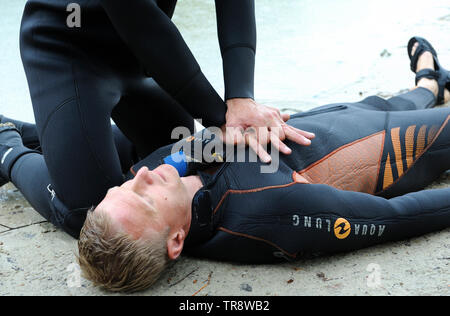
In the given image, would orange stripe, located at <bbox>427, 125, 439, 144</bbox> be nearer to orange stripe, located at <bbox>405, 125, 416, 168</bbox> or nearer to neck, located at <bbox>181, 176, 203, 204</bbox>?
orange stripe, located at <bbox>405, 125, 416, 168</bbox>

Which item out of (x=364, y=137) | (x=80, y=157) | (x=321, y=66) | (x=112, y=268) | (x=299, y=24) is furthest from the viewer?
(x=299, y=24)

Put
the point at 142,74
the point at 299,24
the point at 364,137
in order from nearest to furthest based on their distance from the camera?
the point at 364,137 → the point at 142,74 → the point at 299,24

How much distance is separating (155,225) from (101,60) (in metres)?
0.72

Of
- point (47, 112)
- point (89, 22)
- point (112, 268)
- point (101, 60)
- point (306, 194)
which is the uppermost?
point (89, 22)

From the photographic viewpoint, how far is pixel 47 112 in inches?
64.9

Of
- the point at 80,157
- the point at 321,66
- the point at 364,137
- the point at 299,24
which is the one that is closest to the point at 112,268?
the point at 80,157

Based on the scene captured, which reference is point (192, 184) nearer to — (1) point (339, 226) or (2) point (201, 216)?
(2) point (201, 216)

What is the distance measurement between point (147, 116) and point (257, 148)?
1.95 feet

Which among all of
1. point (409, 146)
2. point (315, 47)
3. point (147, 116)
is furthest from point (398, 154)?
point (315, 47)

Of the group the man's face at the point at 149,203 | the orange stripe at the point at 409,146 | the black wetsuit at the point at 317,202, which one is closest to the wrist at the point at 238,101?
the black wetsuit at the point at 317,202

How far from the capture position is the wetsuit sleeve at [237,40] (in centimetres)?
170

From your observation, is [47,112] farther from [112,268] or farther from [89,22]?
[112,268]

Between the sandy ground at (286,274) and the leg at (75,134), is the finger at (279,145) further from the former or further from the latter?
the leg at (75,134)

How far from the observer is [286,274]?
143 centimetres
